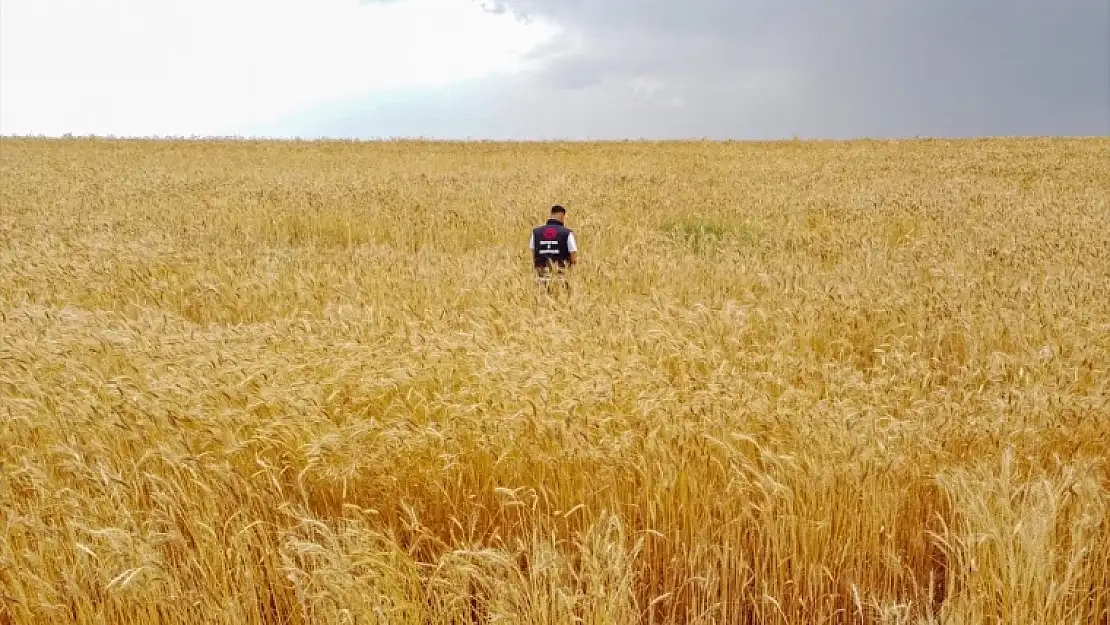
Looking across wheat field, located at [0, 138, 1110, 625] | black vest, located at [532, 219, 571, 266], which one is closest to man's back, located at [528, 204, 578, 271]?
black vest, located at [532, 219, 571, 266]

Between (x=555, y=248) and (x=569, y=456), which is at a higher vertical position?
(x=555, y=248)

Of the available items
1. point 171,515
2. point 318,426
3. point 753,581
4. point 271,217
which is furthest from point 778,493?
point 271,217

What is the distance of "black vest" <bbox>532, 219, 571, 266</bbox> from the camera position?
7.22m

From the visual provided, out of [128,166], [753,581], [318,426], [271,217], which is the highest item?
[128,166]

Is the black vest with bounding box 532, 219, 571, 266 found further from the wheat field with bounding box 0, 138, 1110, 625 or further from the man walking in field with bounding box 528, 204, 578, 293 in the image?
the wheat field with bounding box 0, 138, 1110, 625

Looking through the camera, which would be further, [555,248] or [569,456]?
[555,248]

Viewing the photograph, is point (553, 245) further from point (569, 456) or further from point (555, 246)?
point (569, 456)

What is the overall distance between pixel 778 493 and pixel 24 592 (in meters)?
2.68

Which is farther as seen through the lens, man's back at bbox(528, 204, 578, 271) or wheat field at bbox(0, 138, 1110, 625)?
man's back at bbox(528, 204, 578, 271)

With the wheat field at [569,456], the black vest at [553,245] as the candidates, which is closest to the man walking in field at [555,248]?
the black vest at [553,245]

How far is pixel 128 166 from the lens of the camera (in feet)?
76.9

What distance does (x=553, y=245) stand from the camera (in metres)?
7.22

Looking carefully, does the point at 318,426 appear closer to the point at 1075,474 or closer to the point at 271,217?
the point at 1075,474

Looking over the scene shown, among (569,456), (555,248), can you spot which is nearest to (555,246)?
(555,248)
